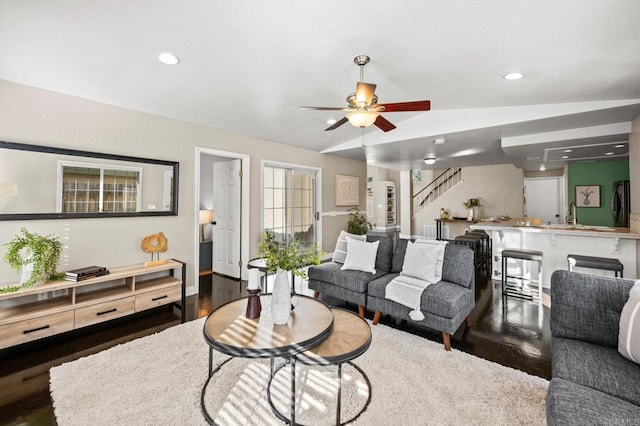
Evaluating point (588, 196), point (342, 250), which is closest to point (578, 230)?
point (342, 250)

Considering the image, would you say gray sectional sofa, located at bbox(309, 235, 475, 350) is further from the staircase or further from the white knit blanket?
the staircase

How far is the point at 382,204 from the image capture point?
33.3ft

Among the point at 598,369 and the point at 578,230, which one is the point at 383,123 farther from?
the point at 578,230

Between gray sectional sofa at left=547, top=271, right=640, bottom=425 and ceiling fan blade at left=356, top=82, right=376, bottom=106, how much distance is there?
1946mm

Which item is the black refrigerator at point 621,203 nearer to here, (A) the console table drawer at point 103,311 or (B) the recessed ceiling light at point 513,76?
(B) the recessed ceiling light at point 513,76

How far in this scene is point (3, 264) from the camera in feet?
8.66

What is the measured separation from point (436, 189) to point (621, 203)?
4645mm

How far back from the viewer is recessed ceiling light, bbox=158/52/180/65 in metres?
2.48

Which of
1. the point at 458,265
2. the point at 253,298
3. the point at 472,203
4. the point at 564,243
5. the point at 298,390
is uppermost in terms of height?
the point at 472,203

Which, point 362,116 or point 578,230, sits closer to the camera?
point 362,116

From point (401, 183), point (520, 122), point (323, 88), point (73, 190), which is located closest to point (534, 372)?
point (520, 122)

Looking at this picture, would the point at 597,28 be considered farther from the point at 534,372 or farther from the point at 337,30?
the point at 534,372

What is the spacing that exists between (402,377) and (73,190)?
3.79 meters

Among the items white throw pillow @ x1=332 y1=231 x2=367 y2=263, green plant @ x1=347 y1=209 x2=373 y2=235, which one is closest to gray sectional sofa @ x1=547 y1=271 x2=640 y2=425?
white throw pillow @ x1=332 y1=231 x2=367 y2=263
